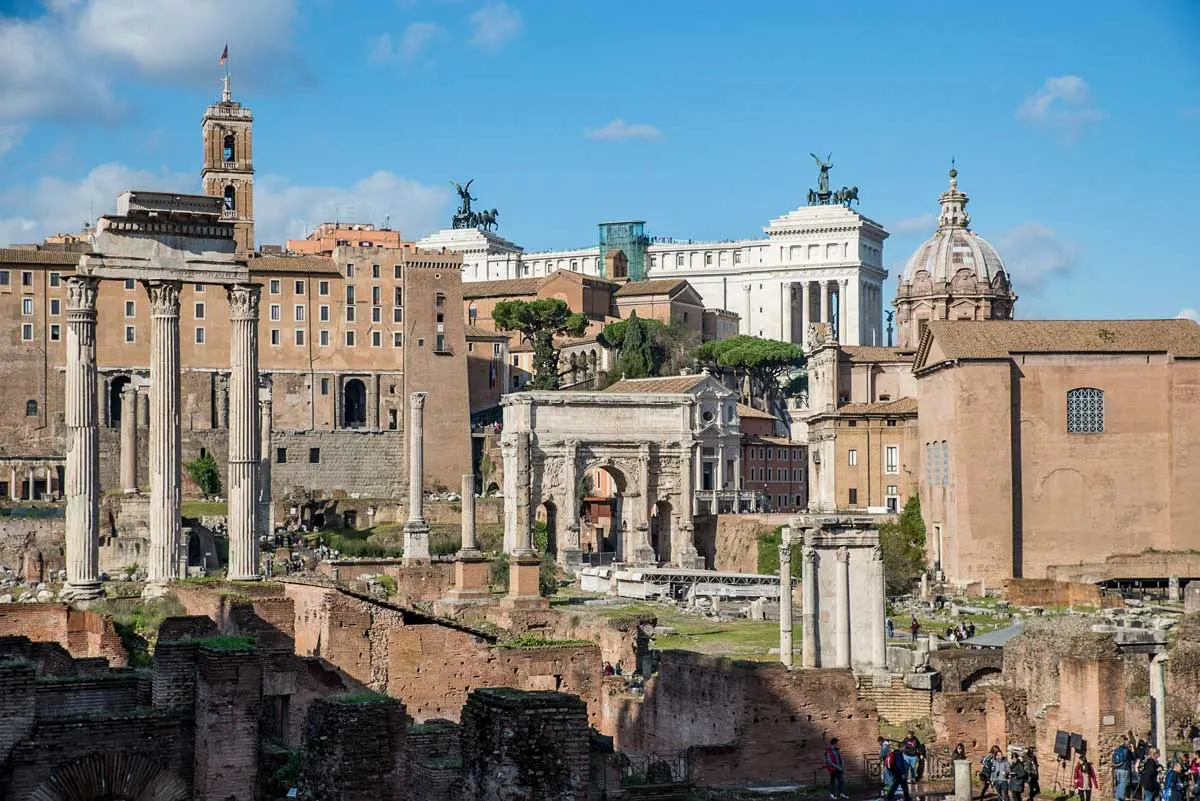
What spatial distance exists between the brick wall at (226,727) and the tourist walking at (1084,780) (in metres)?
8.74

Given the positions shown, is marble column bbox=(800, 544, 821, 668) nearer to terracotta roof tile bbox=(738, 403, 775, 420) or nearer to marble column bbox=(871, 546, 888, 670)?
marble column bbox=(871, 546, 888, 670)

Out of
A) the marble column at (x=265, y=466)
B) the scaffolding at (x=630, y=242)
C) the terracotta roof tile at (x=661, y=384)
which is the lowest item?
the marble column at (x=265, y=466)

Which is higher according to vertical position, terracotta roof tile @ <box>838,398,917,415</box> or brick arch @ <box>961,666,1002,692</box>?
terracotta roof tile @ <box>838,398,917,415</box>

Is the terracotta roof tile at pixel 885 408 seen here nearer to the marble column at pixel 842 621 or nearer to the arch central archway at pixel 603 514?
the arch central archway at pixel 603 514

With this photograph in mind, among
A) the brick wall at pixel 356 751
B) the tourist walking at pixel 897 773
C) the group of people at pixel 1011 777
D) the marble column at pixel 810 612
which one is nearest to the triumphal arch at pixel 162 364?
the marble column at pixel 810 612

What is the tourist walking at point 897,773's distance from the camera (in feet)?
60.0

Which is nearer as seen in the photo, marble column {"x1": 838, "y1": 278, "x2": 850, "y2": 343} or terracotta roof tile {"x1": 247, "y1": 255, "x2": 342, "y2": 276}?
terracotta roof tile {"x1": 247, "y1": 255, "x2": 342, "y2": 276}

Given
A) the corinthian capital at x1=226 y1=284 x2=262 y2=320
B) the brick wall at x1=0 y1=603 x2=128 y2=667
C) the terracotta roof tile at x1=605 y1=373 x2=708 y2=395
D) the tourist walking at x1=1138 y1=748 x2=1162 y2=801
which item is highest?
the terracotta roof tile at x1=605 y1=373 x2=708 y2=395

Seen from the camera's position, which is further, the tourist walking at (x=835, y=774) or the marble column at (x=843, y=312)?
the marble column at (x=843, y=312)

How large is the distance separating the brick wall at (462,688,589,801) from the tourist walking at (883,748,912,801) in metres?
8.24

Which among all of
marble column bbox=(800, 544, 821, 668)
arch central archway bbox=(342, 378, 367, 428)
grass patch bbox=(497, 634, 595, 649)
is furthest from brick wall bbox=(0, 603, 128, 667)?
arch central archway bbox=(342, 378, 367, 428)

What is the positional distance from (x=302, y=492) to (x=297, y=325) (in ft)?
24.4

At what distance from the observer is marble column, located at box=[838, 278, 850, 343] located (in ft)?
366

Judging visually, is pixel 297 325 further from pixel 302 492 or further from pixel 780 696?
pixel 780 696
